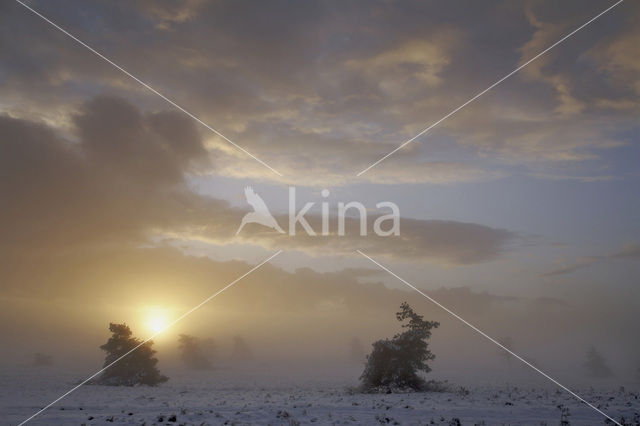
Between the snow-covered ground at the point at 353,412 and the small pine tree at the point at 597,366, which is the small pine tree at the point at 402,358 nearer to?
the snow-covered ground at the point at 353,412

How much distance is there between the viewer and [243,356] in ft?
356

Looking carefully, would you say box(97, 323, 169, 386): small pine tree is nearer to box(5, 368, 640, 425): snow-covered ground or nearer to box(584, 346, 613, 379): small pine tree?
box(5, 368, 640, 425): snow-covered ground

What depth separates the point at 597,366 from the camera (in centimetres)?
8000

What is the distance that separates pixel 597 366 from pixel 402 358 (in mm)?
74425

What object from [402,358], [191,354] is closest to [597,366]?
[402,358]

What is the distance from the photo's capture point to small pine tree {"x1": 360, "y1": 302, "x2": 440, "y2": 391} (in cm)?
3005

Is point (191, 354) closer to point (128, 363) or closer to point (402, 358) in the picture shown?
point (128, 363)

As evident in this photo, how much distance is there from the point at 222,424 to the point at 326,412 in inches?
211

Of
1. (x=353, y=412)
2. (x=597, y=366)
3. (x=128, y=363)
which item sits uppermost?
(x=353, y=412)

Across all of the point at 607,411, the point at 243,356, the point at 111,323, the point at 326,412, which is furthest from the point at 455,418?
the point at 243,356

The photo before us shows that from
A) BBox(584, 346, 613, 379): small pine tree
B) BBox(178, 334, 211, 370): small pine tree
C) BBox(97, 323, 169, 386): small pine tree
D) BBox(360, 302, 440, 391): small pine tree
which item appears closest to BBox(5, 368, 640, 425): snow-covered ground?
BBox(360, 302, 440, 391): small pine tree

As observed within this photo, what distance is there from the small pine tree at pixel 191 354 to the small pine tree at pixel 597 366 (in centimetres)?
8115

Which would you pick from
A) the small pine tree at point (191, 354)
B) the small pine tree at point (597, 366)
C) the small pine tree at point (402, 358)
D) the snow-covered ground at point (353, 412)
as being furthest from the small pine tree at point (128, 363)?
the small pine tree at point (597, 366)

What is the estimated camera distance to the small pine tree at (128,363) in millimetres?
36625
